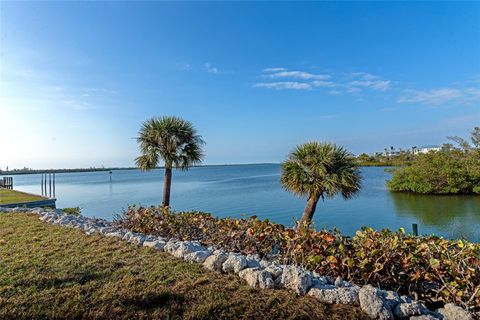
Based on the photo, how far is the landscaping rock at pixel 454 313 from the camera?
241 cm

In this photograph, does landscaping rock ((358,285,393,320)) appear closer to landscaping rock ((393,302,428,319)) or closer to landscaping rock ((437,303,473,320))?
landscaping rock ((393,302,428,319))

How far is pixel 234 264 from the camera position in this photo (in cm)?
361

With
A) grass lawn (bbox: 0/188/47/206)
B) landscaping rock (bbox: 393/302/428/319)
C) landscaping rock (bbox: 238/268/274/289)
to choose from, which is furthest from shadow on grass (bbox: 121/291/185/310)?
grass lawn (bbox: 0/188/47/206)

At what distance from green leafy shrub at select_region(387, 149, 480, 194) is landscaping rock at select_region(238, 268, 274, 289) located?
24864 mm

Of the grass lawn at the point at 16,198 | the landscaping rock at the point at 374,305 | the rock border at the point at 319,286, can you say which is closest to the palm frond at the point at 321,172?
the rock border at the point at 319,286

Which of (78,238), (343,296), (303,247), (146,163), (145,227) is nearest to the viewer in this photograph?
(343,296)

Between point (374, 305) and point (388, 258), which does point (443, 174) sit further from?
point (374, 305)

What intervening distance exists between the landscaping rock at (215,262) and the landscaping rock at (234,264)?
0.11 metres

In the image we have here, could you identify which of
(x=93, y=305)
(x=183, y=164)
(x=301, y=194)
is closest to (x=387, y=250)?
(x=93, y=305)

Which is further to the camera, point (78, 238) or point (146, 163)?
point (146, 163)

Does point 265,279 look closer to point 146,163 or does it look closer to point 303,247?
point 303,247

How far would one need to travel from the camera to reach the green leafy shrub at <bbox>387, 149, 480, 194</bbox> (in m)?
23.0

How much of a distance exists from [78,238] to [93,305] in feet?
11.5

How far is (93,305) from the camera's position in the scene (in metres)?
2.89
